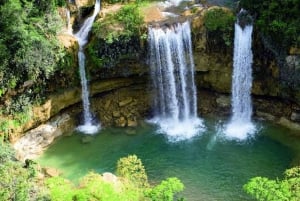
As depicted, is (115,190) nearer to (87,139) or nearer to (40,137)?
(87,139)

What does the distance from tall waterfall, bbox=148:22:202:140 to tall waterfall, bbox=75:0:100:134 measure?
288cm

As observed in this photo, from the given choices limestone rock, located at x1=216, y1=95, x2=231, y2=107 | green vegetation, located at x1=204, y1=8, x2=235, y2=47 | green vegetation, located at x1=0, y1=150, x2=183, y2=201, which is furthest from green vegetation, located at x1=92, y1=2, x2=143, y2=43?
green vegetation, located at x1=0, y1=150, x2=183, y2=201

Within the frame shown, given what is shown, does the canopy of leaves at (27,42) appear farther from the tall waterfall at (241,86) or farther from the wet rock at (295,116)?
the wet rock at (295,116)

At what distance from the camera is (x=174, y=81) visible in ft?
73.6

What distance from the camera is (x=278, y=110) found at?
862 inches

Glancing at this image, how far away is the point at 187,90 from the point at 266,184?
10.6m

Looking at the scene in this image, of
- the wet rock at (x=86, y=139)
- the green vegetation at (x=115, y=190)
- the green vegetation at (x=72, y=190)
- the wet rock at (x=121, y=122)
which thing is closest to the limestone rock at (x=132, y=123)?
the wet rock at (x=121, y=122)

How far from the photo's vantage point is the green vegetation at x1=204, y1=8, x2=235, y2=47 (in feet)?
69.3

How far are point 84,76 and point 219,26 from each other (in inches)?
249

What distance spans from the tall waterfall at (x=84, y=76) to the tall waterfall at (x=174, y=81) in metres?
2.88

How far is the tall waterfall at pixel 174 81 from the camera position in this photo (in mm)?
21391

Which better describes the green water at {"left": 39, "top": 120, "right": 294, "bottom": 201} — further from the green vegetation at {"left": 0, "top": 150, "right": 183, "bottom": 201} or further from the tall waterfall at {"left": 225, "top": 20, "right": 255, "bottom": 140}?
the green vegetation at {"left": 0, "top": 150, "right": 183, "bottom": 201}

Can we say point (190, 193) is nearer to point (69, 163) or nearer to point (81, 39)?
point (69, 163)

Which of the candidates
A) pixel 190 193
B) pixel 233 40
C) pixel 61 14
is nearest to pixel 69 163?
pixel 190 193
